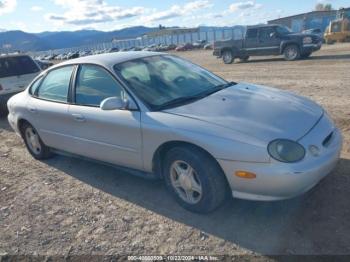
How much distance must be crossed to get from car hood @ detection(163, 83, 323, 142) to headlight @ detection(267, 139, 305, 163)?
57mm

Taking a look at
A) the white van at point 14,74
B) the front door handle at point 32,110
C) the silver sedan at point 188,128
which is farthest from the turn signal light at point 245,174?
the white van at point 14,74

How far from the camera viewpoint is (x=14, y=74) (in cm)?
898

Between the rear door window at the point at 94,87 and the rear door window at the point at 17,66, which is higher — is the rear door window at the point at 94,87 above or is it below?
above

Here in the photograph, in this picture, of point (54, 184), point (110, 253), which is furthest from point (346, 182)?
point (54, 184)

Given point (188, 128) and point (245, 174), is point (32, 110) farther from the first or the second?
point (245, 174)

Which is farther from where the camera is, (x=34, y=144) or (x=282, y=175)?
(x=34, y=144)

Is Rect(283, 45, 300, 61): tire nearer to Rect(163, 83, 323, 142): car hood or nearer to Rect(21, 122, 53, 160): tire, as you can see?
Rect(163, 83, 323, 142): car hood

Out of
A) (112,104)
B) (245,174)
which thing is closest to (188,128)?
(245,174)

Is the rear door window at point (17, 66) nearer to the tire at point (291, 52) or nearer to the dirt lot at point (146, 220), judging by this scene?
the dirt lot at point (146, 220)

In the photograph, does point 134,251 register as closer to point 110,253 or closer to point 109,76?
point 110,253

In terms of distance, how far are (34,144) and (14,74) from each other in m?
4.56

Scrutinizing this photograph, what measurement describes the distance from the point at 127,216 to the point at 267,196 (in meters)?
1.49

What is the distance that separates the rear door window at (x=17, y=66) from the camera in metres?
8.94

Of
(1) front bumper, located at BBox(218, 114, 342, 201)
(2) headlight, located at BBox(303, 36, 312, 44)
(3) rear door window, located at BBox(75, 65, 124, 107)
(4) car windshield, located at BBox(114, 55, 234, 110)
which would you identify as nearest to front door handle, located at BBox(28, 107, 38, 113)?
(3) rear door window, located at BBox(75, 65, 124, 107)
